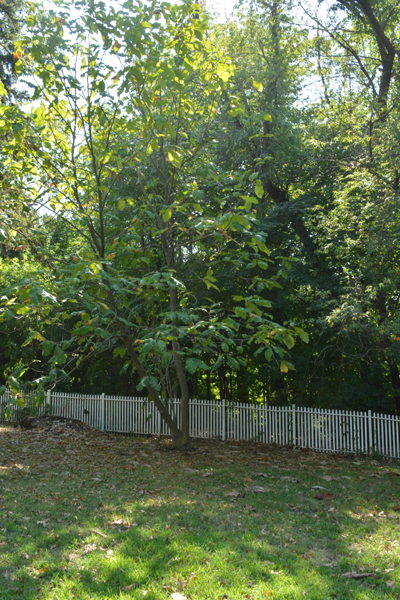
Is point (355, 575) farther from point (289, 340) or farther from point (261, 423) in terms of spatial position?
point (261, 423)

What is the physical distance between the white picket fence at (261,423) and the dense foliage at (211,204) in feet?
4.44

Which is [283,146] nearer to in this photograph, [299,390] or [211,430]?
[299,390]

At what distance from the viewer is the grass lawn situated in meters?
3.81

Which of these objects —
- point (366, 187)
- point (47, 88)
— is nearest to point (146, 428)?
point (366, 187)

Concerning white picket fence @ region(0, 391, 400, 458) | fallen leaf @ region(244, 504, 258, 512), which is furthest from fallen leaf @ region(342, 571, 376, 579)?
white picket fence @ region(0, 391, 400, 458)

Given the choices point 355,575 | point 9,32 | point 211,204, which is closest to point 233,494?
point 355,575

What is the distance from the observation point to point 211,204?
12953 millimetres

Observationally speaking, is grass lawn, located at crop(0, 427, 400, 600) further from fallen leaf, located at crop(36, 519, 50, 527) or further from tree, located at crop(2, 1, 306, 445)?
tree, located at crop(2, 1, 306, 445)

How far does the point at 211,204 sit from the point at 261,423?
6.00 metres

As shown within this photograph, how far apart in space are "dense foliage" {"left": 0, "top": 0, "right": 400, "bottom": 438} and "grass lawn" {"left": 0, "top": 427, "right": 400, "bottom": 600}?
5.09 ft

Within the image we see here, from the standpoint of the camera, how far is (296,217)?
13172mm

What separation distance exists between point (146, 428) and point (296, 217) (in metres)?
7.45

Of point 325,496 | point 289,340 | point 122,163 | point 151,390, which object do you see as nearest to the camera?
point 289,340

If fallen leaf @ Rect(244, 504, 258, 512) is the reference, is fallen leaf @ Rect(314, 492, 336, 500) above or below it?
below
